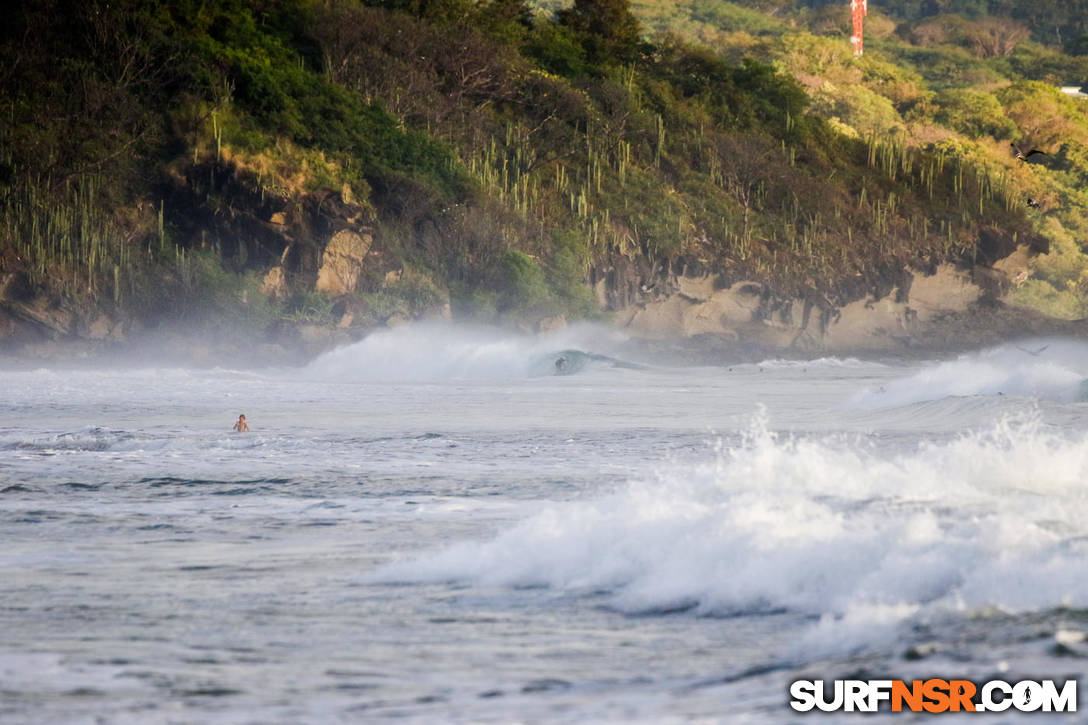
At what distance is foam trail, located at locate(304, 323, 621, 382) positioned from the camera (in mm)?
44344

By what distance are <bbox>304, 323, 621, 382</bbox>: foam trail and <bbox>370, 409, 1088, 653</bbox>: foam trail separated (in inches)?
1166

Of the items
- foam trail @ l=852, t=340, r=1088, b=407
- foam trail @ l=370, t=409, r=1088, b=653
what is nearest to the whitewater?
foam trail @ l=370, t=409, r=1088, b=653

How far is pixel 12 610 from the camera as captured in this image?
27.9 ft

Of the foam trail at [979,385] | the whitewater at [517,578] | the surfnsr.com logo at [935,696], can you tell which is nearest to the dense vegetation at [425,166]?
the foam trail at [979,385]

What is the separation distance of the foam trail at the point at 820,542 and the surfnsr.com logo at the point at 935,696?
95 centimetres

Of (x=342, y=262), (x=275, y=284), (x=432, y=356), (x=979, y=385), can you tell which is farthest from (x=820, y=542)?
(x=342, y=262)

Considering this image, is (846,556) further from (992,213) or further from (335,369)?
(992,213)

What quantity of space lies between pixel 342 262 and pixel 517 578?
137ft

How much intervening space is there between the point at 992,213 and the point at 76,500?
68.3 m

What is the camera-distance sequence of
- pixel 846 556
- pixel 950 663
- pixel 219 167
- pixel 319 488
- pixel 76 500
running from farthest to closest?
1. pixel 219 167
2. pixel 319 488
3. pixel 76 500
4. pixel 846 556
5. pixel 950 663

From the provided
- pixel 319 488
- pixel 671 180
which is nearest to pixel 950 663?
pixel 319 488

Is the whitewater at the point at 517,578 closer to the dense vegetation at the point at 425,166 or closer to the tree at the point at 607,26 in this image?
the dense vegetation at the point at 425,166

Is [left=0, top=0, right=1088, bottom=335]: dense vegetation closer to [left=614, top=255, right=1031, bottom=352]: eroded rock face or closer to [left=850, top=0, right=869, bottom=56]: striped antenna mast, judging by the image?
[left=614, top=255, right=1031, bottom=352]: eroded rock face

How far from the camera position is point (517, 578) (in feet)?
30.2
